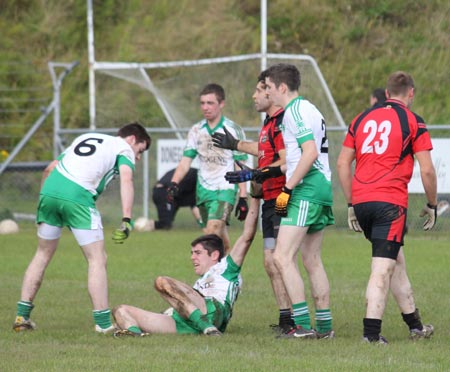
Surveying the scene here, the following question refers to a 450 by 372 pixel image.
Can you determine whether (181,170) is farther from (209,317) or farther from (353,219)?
(353,219)

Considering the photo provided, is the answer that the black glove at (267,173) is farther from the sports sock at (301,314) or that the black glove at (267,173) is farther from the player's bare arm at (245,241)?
the sports sock at (301,314)

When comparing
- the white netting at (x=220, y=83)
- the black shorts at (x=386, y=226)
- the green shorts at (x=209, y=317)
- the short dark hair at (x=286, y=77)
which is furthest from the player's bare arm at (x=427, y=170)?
the white netting at (x=220, y=83)

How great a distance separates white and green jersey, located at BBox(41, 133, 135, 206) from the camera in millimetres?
9172

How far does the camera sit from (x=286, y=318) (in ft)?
30.3

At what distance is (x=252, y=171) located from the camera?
357 inches

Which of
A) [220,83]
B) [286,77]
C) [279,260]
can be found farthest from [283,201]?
[220,83]

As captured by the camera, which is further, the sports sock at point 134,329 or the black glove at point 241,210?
the black glove at point 241,210

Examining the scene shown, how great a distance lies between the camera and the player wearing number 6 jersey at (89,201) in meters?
9.07

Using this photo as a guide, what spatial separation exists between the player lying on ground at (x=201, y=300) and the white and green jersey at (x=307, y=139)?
2.46 ft

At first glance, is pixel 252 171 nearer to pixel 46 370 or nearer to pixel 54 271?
pixel 46 370

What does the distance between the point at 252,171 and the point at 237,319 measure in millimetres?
1647

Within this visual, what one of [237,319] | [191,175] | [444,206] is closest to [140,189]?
[191,175]

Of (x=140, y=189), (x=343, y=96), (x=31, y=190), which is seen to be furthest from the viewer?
(x=343, y=96)

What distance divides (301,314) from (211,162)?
440 centimetres
